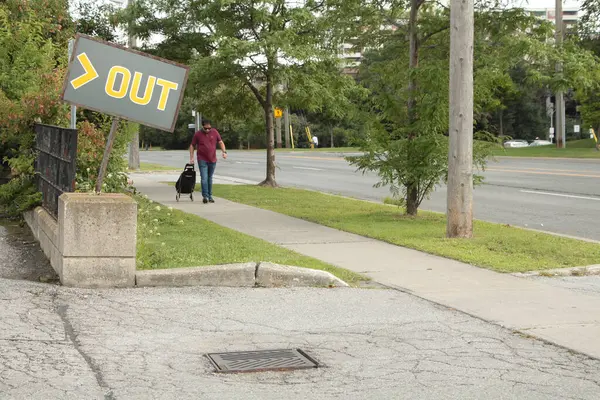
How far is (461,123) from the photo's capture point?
12.4 metres

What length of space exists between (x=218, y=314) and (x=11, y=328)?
5.39ft

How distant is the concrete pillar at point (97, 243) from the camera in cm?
817

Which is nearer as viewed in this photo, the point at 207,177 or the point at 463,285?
the point at 463,285

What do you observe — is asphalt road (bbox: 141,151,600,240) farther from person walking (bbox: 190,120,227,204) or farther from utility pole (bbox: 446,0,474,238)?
person walking (bbox: 190,120,227,204)

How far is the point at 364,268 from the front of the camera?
9828 mm

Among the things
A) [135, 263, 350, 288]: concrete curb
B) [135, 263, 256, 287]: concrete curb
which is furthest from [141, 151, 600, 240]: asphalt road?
[135, 263, 256, 287]: concrete curb

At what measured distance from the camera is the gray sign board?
8781 mm

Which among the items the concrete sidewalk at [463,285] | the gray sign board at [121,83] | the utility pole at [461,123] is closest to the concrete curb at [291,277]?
the concrete sidewalk at [463,285]

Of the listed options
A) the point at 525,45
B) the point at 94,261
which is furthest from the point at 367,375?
the point at 525,45

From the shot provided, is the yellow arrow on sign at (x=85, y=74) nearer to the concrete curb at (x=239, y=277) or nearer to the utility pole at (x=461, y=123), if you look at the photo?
the concrete curb at (x=239, y=277)

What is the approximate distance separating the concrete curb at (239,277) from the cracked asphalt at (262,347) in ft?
0.52

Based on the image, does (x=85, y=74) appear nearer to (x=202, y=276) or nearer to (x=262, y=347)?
(x=202, y=276)

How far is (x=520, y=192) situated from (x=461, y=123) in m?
9.98

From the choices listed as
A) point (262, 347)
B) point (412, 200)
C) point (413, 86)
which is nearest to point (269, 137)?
point (412, 200)
